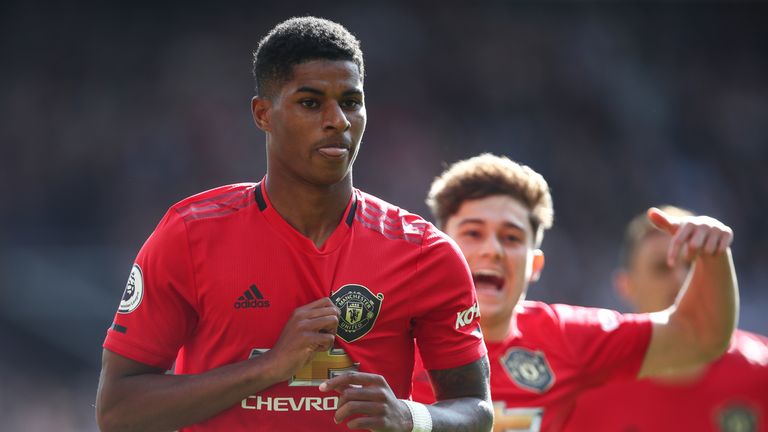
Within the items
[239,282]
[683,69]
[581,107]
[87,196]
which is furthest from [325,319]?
[683,69]

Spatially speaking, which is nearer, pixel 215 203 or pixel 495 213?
pixel 215 203

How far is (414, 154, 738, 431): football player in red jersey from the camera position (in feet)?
15.2

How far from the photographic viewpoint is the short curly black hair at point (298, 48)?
124 inches

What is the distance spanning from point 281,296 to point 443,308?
1.73 feet

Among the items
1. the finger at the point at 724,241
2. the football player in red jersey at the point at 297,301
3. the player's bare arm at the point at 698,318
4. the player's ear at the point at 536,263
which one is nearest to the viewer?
the football player in red jersey at the point at 297,301

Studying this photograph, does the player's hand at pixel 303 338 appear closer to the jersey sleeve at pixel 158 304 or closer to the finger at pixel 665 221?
the jersey sleeve at pixel 158 304

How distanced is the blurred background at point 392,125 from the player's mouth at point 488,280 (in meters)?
8.18

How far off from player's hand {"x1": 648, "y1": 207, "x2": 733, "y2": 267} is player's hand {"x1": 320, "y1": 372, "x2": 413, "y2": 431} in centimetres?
162

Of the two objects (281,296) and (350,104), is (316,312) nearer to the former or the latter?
(281,296)

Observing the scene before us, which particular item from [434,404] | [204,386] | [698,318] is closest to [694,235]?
[698,318]

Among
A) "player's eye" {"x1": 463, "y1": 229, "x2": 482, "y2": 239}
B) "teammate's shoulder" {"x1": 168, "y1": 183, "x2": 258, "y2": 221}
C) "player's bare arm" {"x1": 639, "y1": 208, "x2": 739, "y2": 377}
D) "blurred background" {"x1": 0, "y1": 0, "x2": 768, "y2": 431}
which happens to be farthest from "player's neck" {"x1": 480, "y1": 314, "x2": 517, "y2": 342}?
"blurred background" {"x1": 0, "y1": 0, "x2": 768, "y2": 431}

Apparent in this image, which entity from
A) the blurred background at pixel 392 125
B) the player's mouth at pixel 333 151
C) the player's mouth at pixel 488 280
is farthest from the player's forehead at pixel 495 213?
the blurred background at pixel 392 125

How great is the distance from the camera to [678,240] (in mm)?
4117

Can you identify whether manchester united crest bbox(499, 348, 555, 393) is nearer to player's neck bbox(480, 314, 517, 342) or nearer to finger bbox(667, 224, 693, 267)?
player's neck bbox(480, 314, 517, 342)
